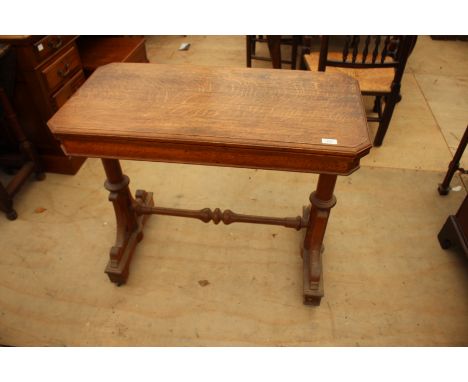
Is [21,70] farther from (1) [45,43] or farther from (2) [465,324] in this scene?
(2) [465,324]

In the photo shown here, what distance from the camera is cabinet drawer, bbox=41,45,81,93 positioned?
2210 mm

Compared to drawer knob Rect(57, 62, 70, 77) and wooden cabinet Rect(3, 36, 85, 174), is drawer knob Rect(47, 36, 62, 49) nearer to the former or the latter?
wooden cabinet Rect(3, 36, 85, 174)

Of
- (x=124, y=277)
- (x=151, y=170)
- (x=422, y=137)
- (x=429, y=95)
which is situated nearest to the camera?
(x=124, y=277)

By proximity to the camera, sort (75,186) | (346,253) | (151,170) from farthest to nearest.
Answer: (151,170) → (75,186) → (346,253)

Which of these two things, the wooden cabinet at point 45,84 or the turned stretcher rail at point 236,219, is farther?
the wooden cabinet at point 45,84

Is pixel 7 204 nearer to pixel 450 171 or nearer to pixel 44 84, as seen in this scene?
pixel 44 84

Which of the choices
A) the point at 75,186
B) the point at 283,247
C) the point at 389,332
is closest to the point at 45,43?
the point at 75,186

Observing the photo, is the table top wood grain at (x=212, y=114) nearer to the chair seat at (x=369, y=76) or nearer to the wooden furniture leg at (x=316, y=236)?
the wooden furniture leg at (x=316, y=236)

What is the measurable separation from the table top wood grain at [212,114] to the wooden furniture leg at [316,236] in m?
0.31

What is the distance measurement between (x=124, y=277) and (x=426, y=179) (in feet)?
6.85

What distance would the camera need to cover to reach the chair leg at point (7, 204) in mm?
2178

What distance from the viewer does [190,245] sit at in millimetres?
2111

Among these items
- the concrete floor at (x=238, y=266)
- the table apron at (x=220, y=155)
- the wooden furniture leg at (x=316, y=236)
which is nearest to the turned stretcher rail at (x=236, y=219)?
the wooden furniture leg at (x=316, y=236)

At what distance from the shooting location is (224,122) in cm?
138
